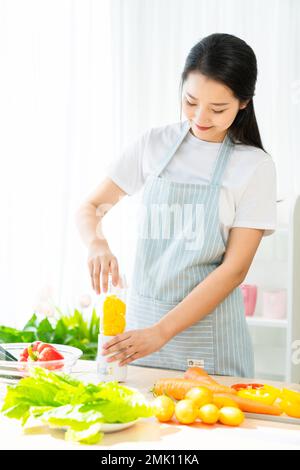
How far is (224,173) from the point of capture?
1.88 m

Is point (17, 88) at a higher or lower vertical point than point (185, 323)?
higher

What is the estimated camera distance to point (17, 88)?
388cm

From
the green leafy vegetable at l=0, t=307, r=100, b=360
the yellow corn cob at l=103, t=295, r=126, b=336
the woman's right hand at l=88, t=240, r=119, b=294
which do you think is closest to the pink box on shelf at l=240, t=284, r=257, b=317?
the green leafy vegetable at l=0, t=307, r=100, b=360

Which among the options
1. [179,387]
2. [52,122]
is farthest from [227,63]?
[52,122]

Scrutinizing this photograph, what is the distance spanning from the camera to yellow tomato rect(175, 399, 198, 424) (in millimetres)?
1251

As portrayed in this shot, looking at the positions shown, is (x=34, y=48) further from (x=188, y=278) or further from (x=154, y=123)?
(x=188, y=278)

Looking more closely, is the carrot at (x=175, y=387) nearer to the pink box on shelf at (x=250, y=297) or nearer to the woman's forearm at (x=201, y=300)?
the woman's forearm at (x=201, y=300)

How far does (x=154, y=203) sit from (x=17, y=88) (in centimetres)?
222

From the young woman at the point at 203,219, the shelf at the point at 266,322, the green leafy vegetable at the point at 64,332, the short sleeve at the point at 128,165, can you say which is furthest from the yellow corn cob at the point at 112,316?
the shelf at the point at 266,322

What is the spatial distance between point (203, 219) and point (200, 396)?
0.65 metres

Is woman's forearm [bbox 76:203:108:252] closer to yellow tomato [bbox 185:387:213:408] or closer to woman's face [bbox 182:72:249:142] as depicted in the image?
woman's face [bbox 182:72:249:142]

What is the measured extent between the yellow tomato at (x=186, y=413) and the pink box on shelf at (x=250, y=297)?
2.26 meters

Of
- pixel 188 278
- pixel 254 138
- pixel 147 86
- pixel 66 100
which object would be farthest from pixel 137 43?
pixel 188 278
